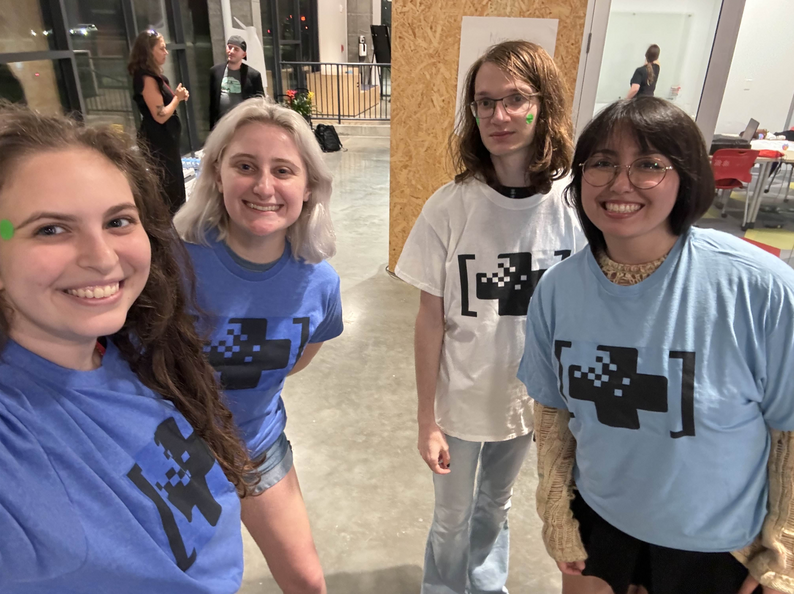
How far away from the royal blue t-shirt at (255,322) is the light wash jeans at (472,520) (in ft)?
1.86

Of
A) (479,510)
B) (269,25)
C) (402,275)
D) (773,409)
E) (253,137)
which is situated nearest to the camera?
(773,409)

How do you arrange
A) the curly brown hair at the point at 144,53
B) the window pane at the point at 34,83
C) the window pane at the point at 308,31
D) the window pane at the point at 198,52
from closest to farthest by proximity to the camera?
the curly brown hair at the point at 144,53, the window pane at the point at 34,83, the window pane at the point at 198,52, the window pane at the point at 308,31

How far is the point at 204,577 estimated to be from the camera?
0.98 meters

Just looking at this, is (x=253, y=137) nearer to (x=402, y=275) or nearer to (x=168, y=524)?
(x=402, y=275)

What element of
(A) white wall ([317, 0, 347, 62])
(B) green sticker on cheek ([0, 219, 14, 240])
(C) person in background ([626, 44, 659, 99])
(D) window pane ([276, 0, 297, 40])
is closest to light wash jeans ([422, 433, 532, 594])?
(B) green sticker on cheek ([0, 219, 14, 240])

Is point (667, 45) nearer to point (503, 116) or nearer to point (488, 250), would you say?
point (503, 116)

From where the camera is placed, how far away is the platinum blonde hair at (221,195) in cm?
141

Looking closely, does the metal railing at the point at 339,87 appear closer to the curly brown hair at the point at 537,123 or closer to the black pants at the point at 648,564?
the curly brown hair at the point at 537,123

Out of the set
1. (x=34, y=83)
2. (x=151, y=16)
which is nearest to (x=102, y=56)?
(x=151, y=16)

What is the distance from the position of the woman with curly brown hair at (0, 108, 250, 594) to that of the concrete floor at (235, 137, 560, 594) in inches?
48.2

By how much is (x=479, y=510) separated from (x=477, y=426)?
0.48 m

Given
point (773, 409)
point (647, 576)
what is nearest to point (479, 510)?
point (647, 576)

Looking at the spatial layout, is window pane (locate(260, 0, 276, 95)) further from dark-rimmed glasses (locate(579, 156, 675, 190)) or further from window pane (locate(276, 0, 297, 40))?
dark-rimmed glasses (locate(579, 156, 675, 190))

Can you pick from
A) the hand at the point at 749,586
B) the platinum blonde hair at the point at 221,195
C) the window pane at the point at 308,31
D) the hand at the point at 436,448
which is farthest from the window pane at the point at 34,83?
the window pane at the point at 308,31
